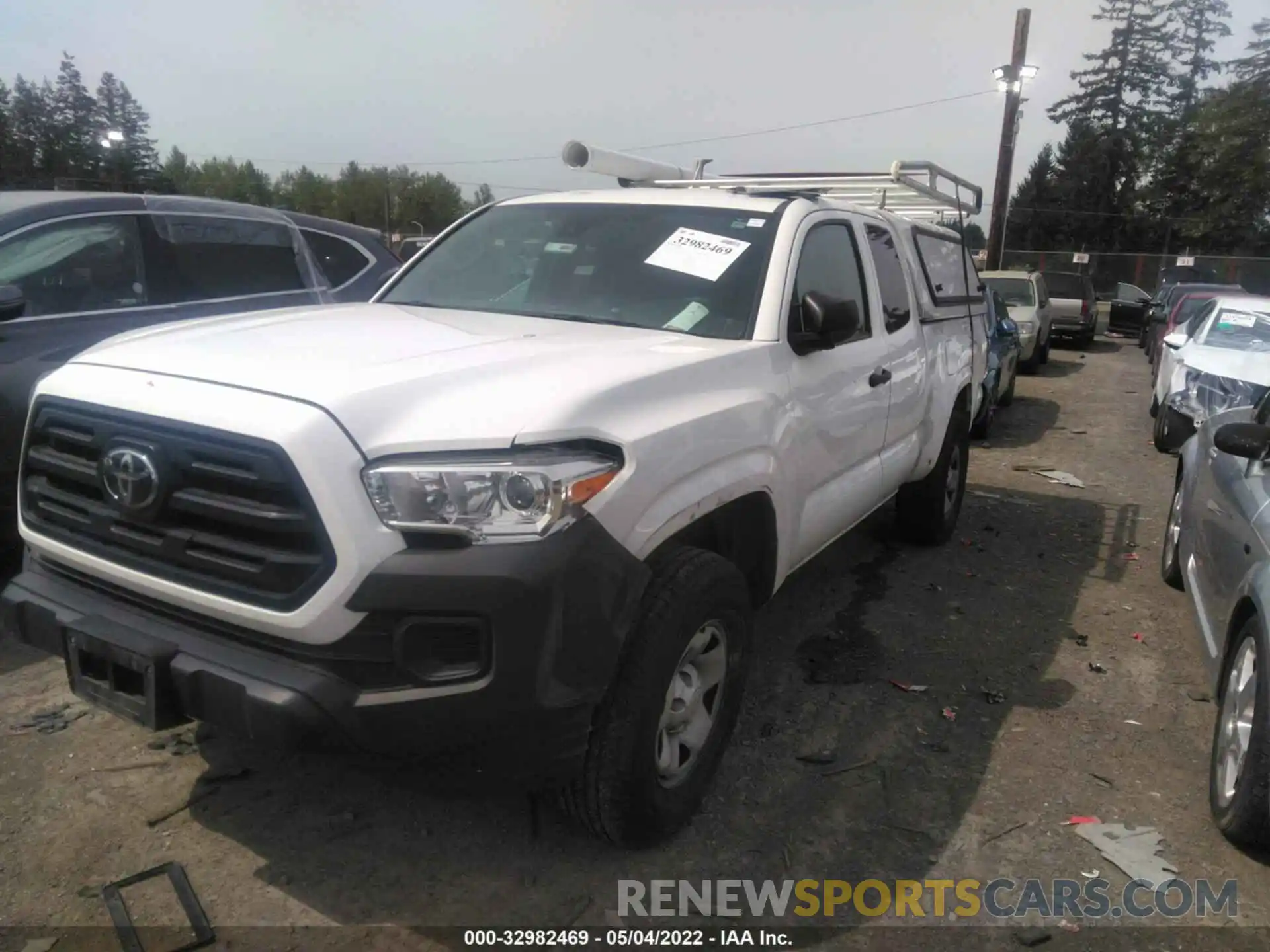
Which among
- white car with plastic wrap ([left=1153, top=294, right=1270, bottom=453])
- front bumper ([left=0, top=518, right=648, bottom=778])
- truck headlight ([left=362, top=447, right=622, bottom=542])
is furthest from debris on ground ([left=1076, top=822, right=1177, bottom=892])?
white car with plastic wrap ([left=1153, top=294, right=1270, bottom=453])

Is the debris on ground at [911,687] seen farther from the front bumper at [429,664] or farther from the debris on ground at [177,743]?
the debris on ground at [177,743]

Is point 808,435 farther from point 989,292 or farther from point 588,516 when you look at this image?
point 989,292

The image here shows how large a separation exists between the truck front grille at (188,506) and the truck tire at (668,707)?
0.85 meters

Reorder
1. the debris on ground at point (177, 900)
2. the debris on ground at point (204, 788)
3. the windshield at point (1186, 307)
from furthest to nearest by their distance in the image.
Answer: the windshield at point (1186, 307)
the debris on ground at point (204, 788)
the debris on ground at point (177, 900)

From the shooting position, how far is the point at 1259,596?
3104 millimetres

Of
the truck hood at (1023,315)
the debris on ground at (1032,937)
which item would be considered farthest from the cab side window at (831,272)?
the truck hood at (1023,315)

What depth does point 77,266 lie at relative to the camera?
4895 millimetres

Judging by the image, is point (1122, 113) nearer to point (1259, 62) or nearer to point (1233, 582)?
point (1259, 62)

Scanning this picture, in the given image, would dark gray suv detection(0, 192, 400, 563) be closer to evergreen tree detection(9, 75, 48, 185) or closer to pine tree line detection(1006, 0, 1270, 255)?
evergreen tree detection(9, 75, 48, 185)

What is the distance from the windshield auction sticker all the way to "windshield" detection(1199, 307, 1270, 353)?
22.9ft

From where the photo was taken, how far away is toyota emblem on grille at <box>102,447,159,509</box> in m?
2.44

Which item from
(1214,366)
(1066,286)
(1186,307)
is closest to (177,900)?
(1214,366)

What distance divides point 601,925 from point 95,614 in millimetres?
1575

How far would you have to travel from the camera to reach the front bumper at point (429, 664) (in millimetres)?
2225
